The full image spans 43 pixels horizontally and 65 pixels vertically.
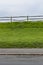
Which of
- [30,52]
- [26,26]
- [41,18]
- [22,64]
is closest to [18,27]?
[26,26]

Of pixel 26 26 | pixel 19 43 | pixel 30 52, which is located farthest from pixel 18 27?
pixel 30 52

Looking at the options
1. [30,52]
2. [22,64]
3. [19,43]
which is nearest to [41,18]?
[19,43]

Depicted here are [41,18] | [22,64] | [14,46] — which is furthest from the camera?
[41,18]

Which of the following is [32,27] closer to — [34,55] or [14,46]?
[14,46]

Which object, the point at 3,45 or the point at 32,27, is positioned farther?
the point at 32,27

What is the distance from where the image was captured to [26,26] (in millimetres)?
36562

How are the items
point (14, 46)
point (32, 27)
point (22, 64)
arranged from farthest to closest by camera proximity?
point (32, 27)
point (14, 46)
point (22, 64)

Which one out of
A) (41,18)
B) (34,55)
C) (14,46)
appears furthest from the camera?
(41,18)

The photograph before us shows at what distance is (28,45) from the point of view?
70.9ft

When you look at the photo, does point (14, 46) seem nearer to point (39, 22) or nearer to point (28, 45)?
→ point (28, 45)

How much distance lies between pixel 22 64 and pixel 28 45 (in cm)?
918

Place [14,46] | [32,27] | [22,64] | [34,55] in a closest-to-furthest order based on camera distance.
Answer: [22,64], [34,55], [14,46], [32,27]

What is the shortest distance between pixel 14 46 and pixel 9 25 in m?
16.0

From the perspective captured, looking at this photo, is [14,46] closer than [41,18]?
Yes
